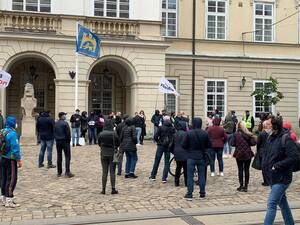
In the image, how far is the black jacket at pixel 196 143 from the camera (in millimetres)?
10297

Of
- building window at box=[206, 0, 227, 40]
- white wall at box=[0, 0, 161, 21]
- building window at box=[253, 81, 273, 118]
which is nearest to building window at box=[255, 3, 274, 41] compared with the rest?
building window at box=[206, 0, 227, 40]

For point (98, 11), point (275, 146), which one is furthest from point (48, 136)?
point (98, 11)

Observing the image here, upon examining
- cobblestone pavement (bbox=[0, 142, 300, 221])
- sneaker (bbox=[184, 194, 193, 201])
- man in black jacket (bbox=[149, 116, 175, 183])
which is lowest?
cobblestone pavement (bbox=[0, 142, 300, 221])

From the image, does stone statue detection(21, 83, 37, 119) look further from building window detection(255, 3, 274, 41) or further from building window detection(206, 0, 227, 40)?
building window detection(255, 3, 274, 41)

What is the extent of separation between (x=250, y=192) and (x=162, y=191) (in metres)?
2.02

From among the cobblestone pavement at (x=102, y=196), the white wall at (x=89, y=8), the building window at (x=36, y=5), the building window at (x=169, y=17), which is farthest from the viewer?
the building window at (x=169, y=17)

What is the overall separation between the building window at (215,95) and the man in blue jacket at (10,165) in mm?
20719

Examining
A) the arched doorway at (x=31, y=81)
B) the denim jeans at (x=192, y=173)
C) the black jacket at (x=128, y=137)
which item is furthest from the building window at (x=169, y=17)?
the denim jeans at (x=192, y=173)

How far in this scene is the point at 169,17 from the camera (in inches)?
1143

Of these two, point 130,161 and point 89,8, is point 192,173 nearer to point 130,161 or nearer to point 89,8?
point 130,161

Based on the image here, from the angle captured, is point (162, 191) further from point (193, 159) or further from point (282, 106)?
point (282, 106)

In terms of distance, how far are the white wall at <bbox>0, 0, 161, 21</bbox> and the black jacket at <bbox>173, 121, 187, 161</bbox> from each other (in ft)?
46.3

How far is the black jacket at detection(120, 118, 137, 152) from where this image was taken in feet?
42.8

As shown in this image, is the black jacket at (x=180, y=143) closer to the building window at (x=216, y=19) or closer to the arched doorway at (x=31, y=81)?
the arched doorway at (x=31, y=81)
